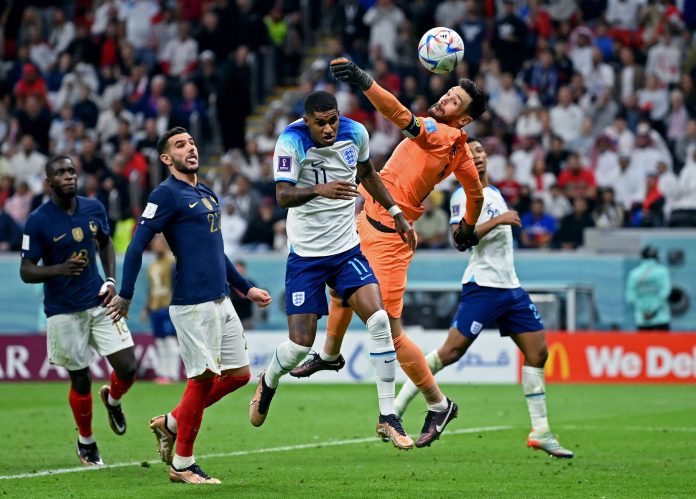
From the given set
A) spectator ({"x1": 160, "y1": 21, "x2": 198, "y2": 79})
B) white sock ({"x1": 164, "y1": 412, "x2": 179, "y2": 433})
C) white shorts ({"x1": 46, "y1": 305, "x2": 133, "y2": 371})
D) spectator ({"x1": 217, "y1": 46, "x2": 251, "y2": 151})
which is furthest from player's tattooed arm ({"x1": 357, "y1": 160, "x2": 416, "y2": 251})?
spectator ({"x1": 160, "y1": 21, "x2": 198, "y2": 79})

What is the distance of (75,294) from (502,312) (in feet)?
13.4

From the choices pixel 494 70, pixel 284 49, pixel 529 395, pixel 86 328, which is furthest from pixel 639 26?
pixel 86 328

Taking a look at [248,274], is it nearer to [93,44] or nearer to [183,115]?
[183,115]

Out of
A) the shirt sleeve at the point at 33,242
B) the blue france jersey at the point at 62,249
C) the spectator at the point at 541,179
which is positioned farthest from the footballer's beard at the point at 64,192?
the spectator at the point at 541,179

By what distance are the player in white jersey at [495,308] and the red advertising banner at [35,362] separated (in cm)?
1062

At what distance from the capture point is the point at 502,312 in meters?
13.1

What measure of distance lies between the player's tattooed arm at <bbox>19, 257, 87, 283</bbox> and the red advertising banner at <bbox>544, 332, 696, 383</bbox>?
1099 cm

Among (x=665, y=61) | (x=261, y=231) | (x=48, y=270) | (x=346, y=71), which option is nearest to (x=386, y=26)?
(x=261, y=231)

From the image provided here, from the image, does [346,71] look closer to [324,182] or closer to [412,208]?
[324,182]

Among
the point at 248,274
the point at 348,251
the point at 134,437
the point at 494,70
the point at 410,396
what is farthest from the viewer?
the point at 494,70

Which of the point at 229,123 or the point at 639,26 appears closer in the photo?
the point at 639,26

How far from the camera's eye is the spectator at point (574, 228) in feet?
78.4

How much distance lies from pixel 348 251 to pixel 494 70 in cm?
1606

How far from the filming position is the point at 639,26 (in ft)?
89.7
